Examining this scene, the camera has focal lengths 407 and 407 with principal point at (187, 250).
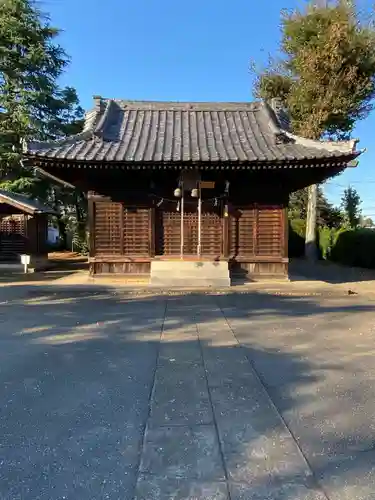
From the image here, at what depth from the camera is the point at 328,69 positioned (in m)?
17.7

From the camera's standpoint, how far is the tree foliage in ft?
57.0

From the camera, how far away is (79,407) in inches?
118

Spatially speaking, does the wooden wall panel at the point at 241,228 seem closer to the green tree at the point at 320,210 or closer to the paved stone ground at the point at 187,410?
the paved stone ground at the point at 187,410

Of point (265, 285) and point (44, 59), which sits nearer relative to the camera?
point (265, 285)

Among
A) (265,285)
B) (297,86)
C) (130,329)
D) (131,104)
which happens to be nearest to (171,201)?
(265,285)

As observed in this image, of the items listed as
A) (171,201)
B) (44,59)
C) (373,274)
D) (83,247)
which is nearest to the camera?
(171,201)

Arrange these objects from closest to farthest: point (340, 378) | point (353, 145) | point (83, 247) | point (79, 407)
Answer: point (79, 407) < point (340, 378) < point (353, 145) < point (83, 247)

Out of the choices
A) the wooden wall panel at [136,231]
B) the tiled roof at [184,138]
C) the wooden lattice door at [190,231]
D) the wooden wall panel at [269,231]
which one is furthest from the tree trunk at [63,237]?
the wooden wall panel at [269,231]

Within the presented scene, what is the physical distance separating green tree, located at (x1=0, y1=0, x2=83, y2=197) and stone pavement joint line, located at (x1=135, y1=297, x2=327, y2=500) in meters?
18.4

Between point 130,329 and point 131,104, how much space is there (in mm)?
9611

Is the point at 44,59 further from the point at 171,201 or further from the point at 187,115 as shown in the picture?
the point at 171,201

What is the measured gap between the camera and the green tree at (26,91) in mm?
19906

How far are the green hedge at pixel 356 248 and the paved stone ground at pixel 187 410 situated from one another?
10874mm

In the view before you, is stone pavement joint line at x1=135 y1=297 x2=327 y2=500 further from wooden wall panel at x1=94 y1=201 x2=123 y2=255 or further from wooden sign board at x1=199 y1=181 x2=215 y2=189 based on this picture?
wooden wall panel at x1=94 y1=201 x2=123 y2=255
